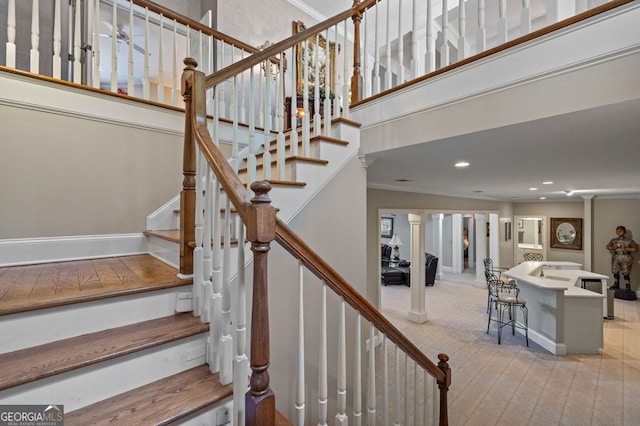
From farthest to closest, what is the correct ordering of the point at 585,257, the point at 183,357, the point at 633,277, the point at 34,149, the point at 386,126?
the point at 585,257 < the point at 633,277 < the point at 386,126 < the point at 34,149 < the point at 183,357

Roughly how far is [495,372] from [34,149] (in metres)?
5.00

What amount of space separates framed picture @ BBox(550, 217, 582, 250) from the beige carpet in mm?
2510

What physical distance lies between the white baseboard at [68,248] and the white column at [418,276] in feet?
14.1

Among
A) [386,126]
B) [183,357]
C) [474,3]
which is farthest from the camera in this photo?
[474,3]

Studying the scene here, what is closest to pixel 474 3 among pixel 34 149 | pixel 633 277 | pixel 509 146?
pixel 509 146

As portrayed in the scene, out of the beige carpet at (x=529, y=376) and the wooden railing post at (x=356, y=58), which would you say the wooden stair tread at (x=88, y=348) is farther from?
the beige carpet at (x=529, y=376)

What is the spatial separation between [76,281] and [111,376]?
0.65 metres

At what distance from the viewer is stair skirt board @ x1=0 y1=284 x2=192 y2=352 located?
1.03 meters

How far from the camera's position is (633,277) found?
257 inches

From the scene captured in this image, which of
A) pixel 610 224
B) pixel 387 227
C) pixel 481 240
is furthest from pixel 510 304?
pixel 387 227

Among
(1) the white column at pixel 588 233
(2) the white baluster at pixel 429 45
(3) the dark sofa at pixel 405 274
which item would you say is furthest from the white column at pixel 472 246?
(2) the white baluster at pixel 429 45

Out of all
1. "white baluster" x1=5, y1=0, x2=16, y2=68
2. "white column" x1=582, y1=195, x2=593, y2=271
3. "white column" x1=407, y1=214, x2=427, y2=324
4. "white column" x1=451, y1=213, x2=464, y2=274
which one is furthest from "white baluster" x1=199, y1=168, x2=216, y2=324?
"white column" x1=451, y1=213, x2=464, y2=274

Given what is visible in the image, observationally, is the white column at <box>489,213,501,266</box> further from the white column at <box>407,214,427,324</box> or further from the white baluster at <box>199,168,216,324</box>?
the white baluster at <box>199,168,216,324</box>

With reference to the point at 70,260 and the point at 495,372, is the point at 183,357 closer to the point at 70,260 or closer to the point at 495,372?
the point at 70,260
